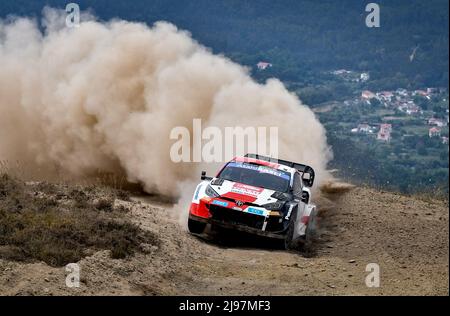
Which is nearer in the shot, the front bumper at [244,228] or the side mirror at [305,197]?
the front bumper at [244,228]

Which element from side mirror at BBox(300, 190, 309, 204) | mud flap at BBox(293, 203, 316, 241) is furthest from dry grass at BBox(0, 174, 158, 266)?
side mirror at BBox(300, 190, 309, 204)

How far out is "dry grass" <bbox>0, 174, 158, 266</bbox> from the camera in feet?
38.7

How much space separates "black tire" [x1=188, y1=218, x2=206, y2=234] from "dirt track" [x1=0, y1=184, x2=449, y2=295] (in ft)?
0.79

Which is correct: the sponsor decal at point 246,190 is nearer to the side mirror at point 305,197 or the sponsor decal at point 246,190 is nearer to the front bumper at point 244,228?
the front bumper at point 244,228

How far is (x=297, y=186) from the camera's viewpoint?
1617cm

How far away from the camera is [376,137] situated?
59000mm

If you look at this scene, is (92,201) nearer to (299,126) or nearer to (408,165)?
(299,126)

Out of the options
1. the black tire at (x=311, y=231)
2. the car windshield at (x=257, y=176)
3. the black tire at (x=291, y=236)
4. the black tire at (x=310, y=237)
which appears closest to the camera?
the black tire at (x=291, y=236)

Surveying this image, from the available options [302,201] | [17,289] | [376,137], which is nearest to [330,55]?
[376,137]

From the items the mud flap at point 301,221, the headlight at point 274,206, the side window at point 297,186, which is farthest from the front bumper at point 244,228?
the side window at point 297,186

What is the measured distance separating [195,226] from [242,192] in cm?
123

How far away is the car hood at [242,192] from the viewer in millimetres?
14617

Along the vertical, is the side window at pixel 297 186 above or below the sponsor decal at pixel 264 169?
below

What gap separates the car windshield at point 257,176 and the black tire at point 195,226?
4.50ft
